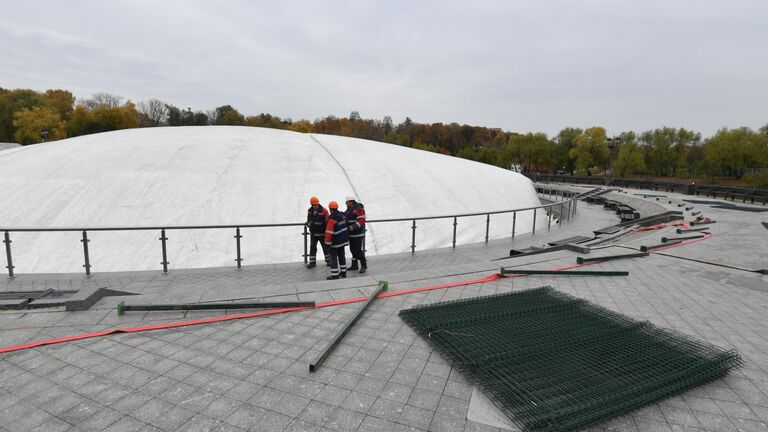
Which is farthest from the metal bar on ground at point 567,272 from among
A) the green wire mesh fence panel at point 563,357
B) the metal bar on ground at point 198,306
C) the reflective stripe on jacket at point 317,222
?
the metal bar on ground at point 198,306

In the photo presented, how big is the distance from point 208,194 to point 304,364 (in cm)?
1092

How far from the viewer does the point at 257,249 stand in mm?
11336

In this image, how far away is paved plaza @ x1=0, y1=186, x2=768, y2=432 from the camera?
9.60 feet

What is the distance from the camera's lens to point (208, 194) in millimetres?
12930

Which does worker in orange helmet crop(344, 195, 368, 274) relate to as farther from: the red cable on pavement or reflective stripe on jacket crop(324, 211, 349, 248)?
the red cable on pavement

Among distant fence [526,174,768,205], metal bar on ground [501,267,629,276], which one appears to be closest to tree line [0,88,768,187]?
distant fence [526,174,768,205]

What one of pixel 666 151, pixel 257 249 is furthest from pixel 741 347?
pixel 666 151

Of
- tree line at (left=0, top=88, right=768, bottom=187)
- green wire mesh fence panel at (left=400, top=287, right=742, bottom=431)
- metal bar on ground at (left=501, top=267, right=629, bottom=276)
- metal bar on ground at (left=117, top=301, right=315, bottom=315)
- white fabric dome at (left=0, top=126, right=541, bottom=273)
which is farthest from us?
tree line at (left=0, top=88, right=768, bottom=187)

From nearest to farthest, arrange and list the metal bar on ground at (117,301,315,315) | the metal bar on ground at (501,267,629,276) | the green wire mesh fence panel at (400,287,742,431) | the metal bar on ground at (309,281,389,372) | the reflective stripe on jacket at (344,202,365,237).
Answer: the green wire mesh fence panel at (400,287,742,431) < the metal bar on ground at (309,281,389,372) < the metal bar on ground at (117,301,315,315) < the metal bar on ground at (501,267,629,276) < the reflective stripe on jacket at (344,202,365,237)

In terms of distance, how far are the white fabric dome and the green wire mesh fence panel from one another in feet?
23.9

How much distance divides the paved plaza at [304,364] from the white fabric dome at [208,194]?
4.37m

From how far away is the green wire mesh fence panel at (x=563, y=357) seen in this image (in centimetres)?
306

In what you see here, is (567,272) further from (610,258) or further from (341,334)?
(341,334)

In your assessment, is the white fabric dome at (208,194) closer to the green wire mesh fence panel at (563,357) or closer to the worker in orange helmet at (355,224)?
the worker in orange helmet at (355,224)
